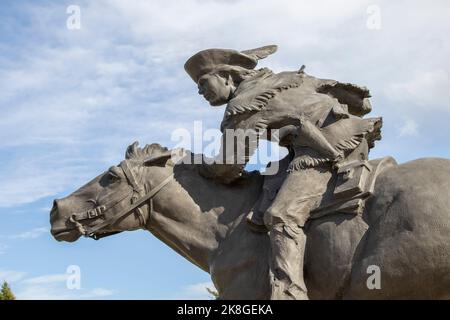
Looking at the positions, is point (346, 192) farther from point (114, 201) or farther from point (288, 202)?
point (114, 201)

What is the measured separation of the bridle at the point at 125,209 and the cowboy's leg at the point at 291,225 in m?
1.25

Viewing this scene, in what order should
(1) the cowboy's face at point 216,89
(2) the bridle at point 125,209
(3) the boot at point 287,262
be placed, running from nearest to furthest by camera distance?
(3) the boot at point 287,262 < (2) the bridle at point 125,209 < (1) the cowboy's face at point 216,89

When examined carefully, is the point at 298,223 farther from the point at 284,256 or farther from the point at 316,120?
the point at 316,120

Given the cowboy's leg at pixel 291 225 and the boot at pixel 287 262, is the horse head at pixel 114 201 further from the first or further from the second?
the boot at pixel 287 262

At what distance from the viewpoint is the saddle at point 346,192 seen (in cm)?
637

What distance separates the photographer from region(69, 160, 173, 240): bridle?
23.4ft

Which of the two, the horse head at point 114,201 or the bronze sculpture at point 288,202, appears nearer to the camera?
the bronze sculpture at point 288,202

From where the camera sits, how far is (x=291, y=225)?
6.40 meters

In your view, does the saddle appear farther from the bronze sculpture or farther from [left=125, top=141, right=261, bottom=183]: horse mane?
[left=125, top=141, right=261, bottom=183]: horse mane

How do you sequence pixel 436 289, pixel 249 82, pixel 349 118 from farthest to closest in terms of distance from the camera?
pixel 249 82, pixel 349 118, pixel 436 289

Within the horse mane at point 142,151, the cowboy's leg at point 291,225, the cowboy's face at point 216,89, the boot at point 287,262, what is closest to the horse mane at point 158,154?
the horse mane at point 142,151
